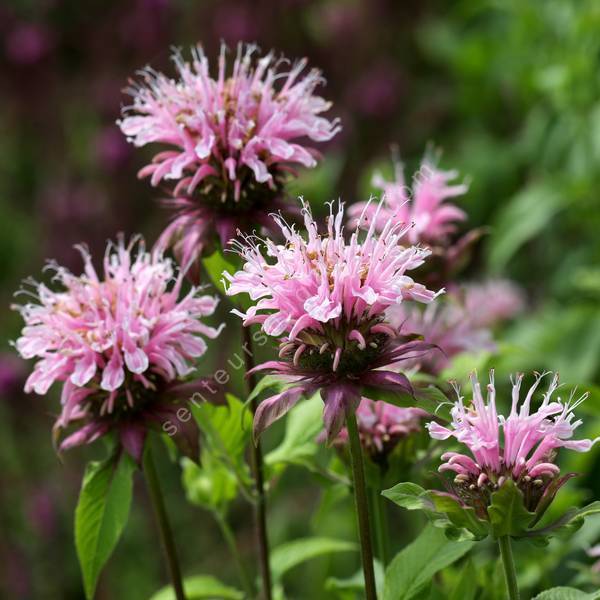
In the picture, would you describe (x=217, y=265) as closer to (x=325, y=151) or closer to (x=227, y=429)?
(x=227, y=429)

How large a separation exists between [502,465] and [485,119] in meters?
2.62

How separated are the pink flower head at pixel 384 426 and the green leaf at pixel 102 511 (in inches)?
11.9

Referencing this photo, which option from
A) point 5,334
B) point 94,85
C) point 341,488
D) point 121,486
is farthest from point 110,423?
point 94,85

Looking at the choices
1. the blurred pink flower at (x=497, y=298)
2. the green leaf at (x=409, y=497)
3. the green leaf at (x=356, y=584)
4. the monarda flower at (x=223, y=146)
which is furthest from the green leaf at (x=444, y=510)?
the blurred pink flower at (x=497, y=298)

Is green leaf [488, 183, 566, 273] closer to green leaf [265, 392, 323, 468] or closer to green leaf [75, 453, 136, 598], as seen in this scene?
green leaf [265, 392, 323, 468]

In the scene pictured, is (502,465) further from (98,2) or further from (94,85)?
(98,2)

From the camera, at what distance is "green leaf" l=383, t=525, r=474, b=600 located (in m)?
1.10

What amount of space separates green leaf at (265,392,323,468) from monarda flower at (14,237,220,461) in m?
0.18

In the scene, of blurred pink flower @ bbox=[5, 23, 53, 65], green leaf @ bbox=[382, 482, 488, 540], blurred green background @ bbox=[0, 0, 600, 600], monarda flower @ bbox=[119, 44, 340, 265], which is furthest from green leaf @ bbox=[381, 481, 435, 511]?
blurred pink flower @ bbox=[5, 23, 53, 65]

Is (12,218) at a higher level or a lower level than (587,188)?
higher

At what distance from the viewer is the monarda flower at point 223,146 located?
4.15ft

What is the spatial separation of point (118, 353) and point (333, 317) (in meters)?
0.32

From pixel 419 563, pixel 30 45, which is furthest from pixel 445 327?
pixel 30 45

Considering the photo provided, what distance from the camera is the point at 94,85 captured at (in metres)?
3.67
